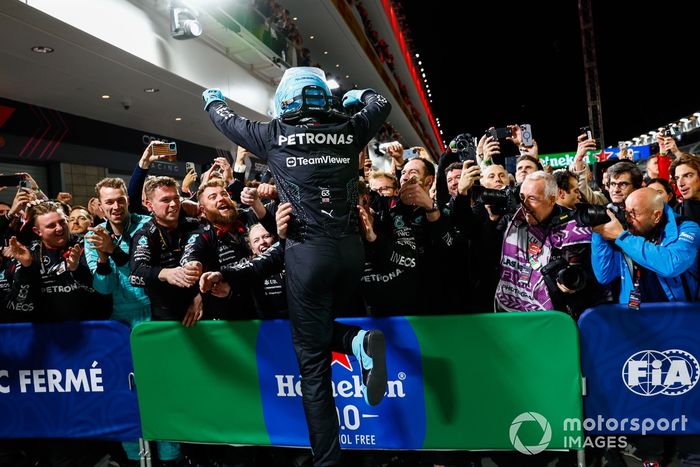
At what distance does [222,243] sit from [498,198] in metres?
1.70

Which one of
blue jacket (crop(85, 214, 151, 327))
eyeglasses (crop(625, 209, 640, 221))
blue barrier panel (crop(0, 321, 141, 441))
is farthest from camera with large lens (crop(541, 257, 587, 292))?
blue jacket (crop(85, 214, 151, 327))

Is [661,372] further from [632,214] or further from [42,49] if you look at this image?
[42,49]

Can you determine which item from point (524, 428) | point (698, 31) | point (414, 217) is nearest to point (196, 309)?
point (414, 217)

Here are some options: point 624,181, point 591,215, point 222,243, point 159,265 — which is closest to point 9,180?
point 159,265

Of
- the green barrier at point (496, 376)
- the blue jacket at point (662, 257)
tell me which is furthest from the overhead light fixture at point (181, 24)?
the blue jacket at point (662, 257)

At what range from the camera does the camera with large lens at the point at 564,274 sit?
246 cm

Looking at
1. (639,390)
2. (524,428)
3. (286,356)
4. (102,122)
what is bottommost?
(524,428)

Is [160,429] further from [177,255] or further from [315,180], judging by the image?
[315,180]

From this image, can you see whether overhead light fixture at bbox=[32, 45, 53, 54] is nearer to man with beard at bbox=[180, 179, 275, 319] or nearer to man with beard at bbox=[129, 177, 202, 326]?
man with beard at bbox=[129, 177, 202, 326]

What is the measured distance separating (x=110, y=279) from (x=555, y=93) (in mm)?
38647

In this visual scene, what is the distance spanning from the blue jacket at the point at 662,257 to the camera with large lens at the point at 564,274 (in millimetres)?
191

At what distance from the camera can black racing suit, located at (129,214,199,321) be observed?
9.74 ft

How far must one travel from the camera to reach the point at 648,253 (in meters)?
2.43

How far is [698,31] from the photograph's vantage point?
56.2 ft
